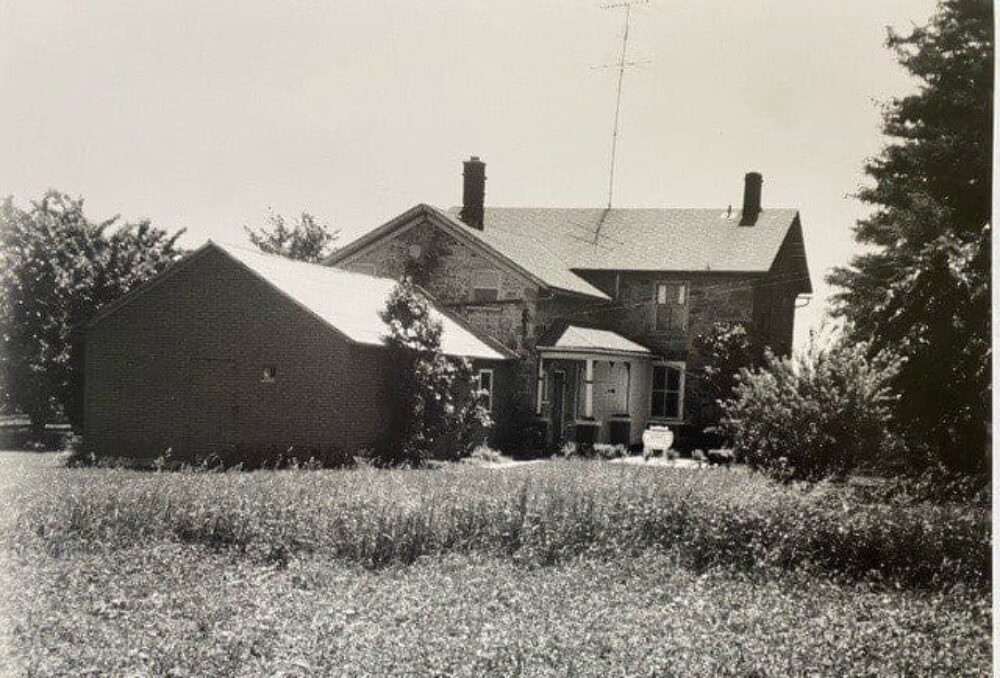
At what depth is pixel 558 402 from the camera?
30094 millimetres

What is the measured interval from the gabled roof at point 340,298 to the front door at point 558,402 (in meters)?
1.95

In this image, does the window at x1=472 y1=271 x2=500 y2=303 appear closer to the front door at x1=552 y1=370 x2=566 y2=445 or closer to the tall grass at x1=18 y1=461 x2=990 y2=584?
the front door at x1=552 y1=370 x2=566 y2=445

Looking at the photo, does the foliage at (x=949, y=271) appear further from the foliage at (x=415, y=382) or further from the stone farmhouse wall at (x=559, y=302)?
the stone farmhouse wall at (x=559, y=302)

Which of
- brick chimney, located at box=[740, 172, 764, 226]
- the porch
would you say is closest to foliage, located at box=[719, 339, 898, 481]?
the porch

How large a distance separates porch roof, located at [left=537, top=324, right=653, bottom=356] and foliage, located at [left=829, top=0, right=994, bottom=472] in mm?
12137

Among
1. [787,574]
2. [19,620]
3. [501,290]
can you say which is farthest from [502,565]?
[501,290]

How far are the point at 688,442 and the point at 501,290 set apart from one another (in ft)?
24.9

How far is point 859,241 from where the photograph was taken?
3222 cm

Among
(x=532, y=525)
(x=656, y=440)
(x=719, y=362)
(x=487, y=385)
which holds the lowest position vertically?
(x=532, y=525)

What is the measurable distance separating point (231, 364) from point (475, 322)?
8.68m

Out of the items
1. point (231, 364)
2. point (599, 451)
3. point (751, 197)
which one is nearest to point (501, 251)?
point (599, 451)

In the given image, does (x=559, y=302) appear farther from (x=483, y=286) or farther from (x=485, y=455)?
(x=485, y=455)

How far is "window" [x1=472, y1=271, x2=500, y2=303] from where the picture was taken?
30.2 metres

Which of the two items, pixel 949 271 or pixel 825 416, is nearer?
pixel 949 271
